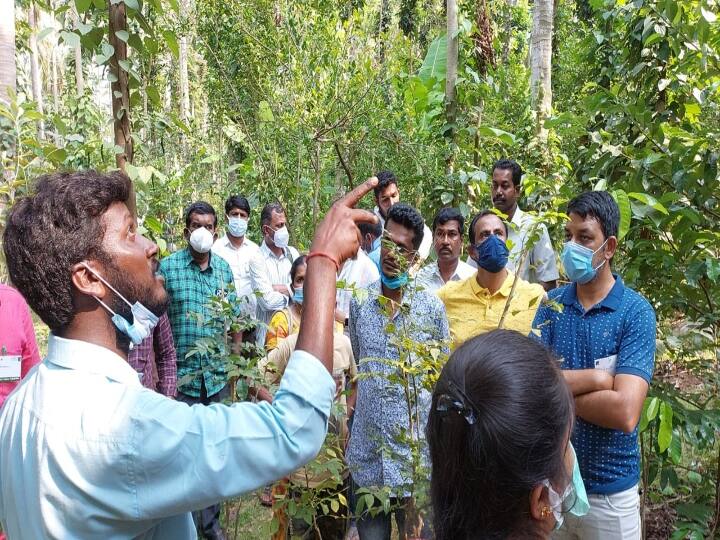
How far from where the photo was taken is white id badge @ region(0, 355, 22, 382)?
2.78 metres

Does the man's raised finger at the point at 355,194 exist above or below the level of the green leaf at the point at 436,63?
below

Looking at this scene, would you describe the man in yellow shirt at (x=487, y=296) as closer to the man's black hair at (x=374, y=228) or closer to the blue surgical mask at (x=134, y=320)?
the man's black hair at (x=374, y=228)

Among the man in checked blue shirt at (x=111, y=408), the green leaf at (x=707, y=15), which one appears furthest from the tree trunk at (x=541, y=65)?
the man in checked blue shirt at (x=111, y=408)

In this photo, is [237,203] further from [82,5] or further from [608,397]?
[608,397]

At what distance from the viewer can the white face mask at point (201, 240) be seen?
4.47m

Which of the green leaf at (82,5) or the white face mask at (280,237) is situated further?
the white face mask at (280,237)

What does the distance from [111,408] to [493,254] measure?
2.53m

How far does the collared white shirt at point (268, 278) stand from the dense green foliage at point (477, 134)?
3.02ft

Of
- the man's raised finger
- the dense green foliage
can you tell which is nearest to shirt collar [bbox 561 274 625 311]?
the dense green foliage

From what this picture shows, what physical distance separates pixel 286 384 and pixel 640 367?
1698mm

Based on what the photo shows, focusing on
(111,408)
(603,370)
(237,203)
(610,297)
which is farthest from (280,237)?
(111,408)

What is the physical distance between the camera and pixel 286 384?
4.24 ft

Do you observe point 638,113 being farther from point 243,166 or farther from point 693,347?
point 243,166

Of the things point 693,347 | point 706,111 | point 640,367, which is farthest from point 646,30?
point 706,111
